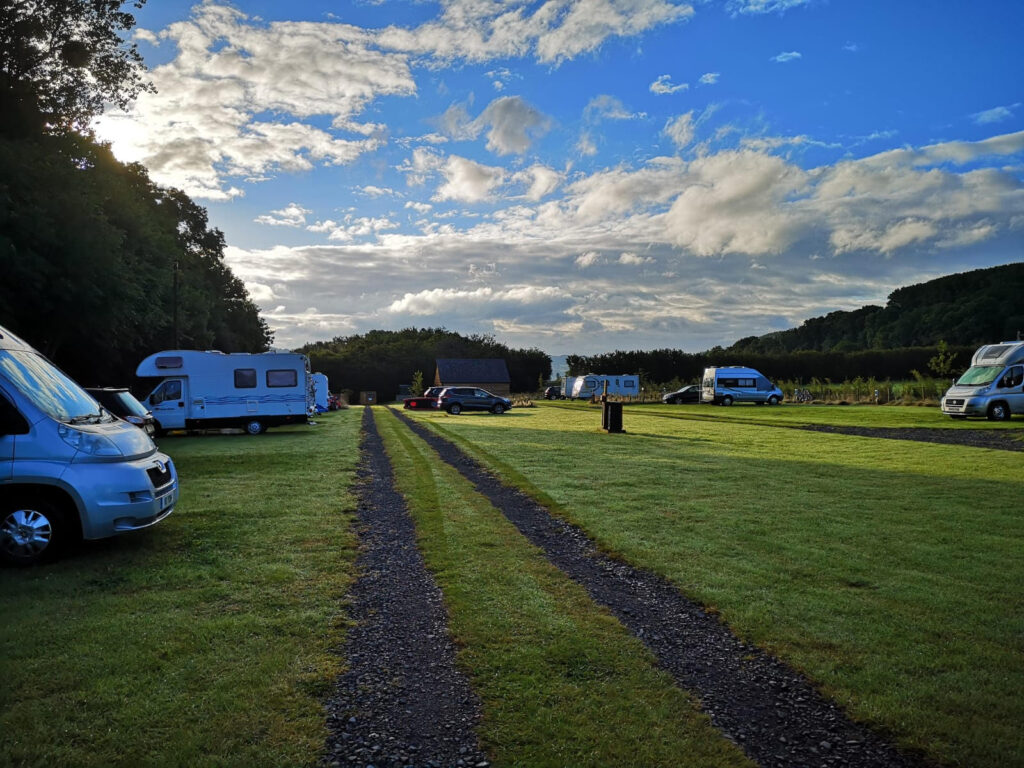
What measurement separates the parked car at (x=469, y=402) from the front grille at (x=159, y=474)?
108 ft

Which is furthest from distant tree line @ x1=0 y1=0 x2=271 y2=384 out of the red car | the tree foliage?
the red car

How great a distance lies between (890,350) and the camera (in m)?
63.0

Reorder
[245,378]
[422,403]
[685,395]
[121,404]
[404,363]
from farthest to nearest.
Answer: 1. [404,363]
2. [422,403]
3. [685,395]
4. [245,378]
5. [121,404]

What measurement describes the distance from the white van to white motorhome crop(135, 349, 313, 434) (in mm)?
17389

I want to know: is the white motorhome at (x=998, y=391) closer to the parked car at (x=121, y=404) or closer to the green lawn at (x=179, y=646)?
the green lawn at (x=179, y=646)

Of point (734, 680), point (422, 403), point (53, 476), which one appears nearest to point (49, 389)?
point (53, 476)

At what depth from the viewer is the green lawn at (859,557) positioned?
385 centimetres

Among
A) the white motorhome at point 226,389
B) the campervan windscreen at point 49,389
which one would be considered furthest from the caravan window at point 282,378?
the campervan windscreen at point 49,389

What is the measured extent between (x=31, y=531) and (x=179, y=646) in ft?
9.62

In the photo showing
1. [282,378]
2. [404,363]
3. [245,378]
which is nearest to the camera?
[245,378]

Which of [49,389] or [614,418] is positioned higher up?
[49,389]

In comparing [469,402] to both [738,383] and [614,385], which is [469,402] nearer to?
[738,383]

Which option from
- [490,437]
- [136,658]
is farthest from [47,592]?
[490,437]

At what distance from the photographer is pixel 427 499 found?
10.3m
